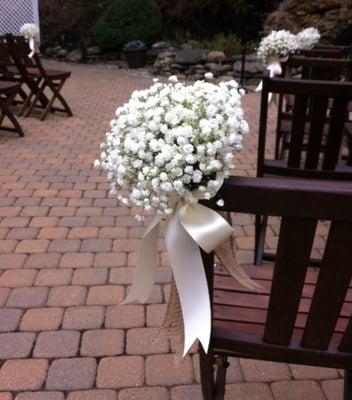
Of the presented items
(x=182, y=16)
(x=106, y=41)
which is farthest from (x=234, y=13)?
Result: (x=106, y=41)

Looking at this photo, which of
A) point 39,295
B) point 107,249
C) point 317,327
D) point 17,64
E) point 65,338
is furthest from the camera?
point 17,64

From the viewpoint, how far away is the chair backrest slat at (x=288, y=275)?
1040 mm

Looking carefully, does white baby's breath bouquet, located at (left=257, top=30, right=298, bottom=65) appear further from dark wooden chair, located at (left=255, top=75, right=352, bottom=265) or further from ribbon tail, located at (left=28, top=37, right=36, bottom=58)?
ribbon tail, located at (left=28, top=37, right=36, bottom=58)

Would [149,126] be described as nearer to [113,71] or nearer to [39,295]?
[39,295]

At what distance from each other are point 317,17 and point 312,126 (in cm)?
962

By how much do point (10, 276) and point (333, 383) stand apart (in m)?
1.69

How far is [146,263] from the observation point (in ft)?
4.53

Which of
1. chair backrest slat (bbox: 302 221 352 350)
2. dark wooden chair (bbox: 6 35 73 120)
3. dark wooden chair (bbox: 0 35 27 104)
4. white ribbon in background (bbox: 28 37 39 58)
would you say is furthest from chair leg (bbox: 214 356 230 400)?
white ribbon in background (bbox: 28 37 39 58)

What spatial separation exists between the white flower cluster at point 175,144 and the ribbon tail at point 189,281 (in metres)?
0.07

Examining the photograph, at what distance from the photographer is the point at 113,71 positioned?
11.7m

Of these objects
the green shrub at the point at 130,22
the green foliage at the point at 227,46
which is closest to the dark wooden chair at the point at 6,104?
the green foliage at the point at 227,46

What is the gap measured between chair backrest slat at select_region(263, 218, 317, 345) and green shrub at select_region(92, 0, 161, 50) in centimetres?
1191

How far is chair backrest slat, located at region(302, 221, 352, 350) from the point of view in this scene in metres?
1.04

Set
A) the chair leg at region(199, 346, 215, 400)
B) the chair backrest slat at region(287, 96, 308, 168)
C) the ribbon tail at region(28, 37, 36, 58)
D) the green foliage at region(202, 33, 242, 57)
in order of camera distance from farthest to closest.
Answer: the green foliage at region(202, 33, 242, 57)
the ribbon tail at region(28, 37, 36, 58)
the chair backrest slat at region(287, 96, 308, 168)
the chair leg at region(199, 346, 215, 400)
